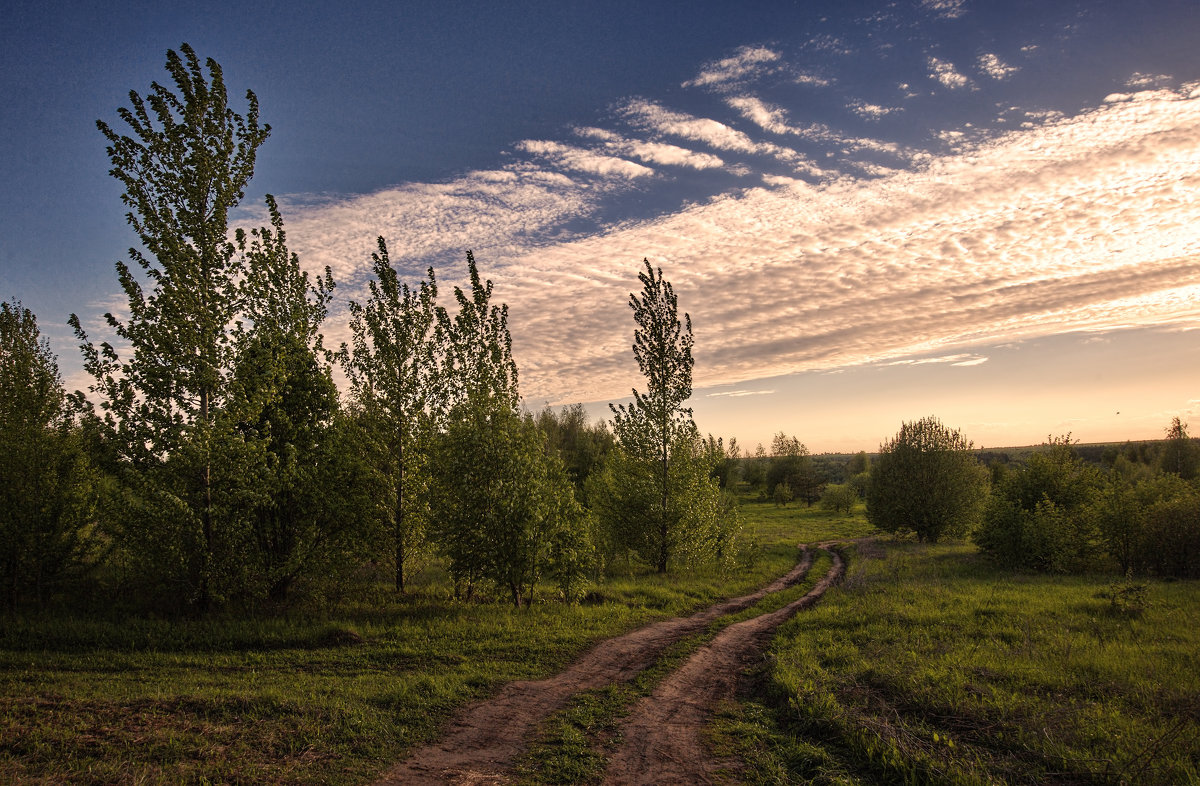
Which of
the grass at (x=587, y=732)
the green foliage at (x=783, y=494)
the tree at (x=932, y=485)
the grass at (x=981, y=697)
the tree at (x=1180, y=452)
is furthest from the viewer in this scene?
the green foliage at (x=783, y=494)

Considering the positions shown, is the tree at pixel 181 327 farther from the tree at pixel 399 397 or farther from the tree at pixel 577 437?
the tree at pixel 577 437

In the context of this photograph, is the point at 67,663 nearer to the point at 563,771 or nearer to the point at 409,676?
the point at 409,676

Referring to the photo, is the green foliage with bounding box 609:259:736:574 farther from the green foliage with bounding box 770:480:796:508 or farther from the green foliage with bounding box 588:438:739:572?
the green foliage with bounding box 770:480:796:508

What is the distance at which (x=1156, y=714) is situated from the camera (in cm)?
859

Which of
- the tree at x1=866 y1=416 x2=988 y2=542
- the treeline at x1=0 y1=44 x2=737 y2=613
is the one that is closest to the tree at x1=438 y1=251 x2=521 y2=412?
the treeline at x1=0 y1=44 x2=737 y2=613

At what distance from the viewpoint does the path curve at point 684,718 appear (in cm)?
785

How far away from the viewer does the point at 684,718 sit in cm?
985

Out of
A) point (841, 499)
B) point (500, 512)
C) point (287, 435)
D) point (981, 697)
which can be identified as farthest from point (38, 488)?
point (841, 499)

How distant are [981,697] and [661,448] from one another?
17.3 metres

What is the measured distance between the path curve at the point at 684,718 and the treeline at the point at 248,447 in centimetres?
584

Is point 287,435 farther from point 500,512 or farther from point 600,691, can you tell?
point 600,691

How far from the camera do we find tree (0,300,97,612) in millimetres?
17234

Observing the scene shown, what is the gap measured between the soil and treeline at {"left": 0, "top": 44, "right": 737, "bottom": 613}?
514cm

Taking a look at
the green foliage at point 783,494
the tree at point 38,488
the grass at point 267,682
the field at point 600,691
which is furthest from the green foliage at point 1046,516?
the green foliage at point 783,494
